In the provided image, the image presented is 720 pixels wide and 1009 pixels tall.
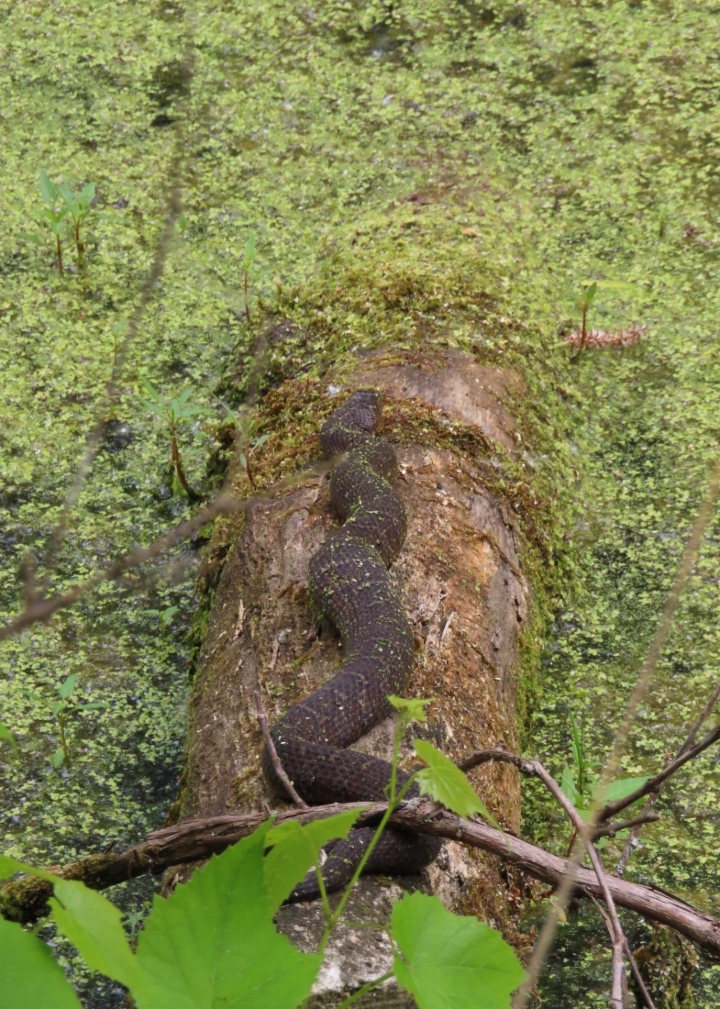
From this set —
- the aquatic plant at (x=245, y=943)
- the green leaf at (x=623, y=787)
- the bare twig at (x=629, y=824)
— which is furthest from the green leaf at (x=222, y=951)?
the green leaf at (x=623, y=787)

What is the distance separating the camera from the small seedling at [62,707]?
3244 mm

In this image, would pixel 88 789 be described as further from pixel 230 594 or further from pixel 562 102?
pixel 562 102

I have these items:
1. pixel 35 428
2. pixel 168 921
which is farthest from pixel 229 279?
pixel 168 921

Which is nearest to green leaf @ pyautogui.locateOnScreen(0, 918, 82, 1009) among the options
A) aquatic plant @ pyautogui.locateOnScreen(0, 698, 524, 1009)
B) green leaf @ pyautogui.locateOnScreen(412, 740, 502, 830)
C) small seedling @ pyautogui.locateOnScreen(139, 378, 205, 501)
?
aquatic plant @ pyautogui.locateOnScreen(0, 698, 524, 1009)

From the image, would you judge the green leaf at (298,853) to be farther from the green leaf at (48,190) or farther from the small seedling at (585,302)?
the green leaf at (48,190)

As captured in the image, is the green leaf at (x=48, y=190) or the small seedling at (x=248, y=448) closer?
the small seedling at (x=248, y=448)

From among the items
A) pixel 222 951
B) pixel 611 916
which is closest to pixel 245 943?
pixel 222 951

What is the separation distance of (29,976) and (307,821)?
93cm

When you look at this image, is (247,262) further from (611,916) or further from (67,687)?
(611,916)

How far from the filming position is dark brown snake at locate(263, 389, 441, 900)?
2219 millimetres

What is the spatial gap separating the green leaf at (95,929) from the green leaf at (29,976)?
0.03 m

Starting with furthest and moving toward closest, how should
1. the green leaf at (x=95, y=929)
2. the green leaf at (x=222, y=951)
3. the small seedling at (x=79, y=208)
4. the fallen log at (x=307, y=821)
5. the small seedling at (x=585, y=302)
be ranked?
the small seedling at (x=79, y=208)
the small seedling at (x=585, y=302)
the fallen log at (x=307, y=821)
the green leaf at (x=222, y=951)
the green leaf at (x=95, y=929)

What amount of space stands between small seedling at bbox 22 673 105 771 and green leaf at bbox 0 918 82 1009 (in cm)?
262

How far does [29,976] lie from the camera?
0.70m
